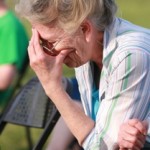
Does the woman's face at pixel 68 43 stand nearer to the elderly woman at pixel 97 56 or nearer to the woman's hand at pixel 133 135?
the elderly woman at pixel 97 56

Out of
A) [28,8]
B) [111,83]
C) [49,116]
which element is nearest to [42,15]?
[28,8]

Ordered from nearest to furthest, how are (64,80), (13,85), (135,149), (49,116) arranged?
(135,149), (64,80), (49,116), (13,85)

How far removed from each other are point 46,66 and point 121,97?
0.38 metres

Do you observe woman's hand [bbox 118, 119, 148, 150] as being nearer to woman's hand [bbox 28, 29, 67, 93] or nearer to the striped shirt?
the striped shirt

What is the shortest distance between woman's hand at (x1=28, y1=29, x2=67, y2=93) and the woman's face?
43mm

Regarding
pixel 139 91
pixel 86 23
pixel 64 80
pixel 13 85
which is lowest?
pixel 13 85

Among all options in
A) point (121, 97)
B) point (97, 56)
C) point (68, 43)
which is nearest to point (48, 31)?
point (68, 43)

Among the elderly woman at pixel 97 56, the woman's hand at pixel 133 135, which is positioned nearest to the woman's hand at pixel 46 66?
the elderly woman at pixel 97 56

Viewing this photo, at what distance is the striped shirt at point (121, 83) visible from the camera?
12.9 feet

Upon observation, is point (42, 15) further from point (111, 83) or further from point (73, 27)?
point (111, 83)

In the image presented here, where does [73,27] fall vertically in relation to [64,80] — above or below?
above

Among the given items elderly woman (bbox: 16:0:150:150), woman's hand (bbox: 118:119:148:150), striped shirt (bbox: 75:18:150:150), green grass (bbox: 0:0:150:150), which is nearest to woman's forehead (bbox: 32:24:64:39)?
elderly woman (bbox: 16:0:150:150)

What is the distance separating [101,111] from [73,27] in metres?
0.42

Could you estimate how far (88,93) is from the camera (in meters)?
4.37
